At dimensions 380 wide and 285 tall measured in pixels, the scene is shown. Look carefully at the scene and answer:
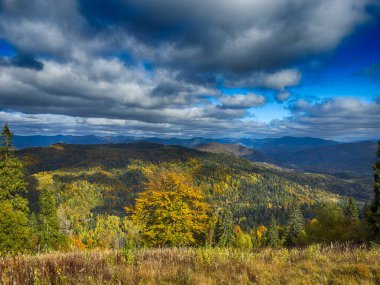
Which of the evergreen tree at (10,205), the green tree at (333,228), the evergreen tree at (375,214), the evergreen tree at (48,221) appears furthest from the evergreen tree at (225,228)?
the evergreen tree at (10,205)

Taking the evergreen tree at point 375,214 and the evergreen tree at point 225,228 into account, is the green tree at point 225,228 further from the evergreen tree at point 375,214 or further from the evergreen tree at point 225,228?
the evergreen tree at point 375,214

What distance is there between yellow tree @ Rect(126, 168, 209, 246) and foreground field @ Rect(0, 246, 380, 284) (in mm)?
21338

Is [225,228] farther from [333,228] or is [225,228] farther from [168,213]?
[168,213]

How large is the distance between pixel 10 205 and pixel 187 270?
1377 inches

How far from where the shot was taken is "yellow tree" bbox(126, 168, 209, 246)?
28.6m

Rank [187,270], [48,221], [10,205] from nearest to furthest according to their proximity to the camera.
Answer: [187,270], [10,205], [48,221]

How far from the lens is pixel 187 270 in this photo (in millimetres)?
6465

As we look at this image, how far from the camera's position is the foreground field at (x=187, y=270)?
577cm

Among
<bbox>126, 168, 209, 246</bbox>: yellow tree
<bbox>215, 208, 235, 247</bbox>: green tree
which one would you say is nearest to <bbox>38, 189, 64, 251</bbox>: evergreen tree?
<bbox>126, 168, 209, 246</bbox>: yellow tree

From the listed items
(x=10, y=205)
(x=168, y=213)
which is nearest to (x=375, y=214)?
(x=168, y=213)

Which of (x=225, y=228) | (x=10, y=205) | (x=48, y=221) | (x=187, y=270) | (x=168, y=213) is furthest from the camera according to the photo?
(x=225, y=228)

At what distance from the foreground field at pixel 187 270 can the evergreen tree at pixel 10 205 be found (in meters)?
28.9

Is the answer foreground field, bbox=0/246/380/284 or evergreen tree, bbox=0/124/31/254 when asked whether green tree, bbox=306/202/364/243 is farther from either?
evergreen tree, bbox=0/124/31/254

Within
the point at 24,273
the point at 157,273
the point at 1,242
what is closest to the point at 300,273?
the point at 157,273
